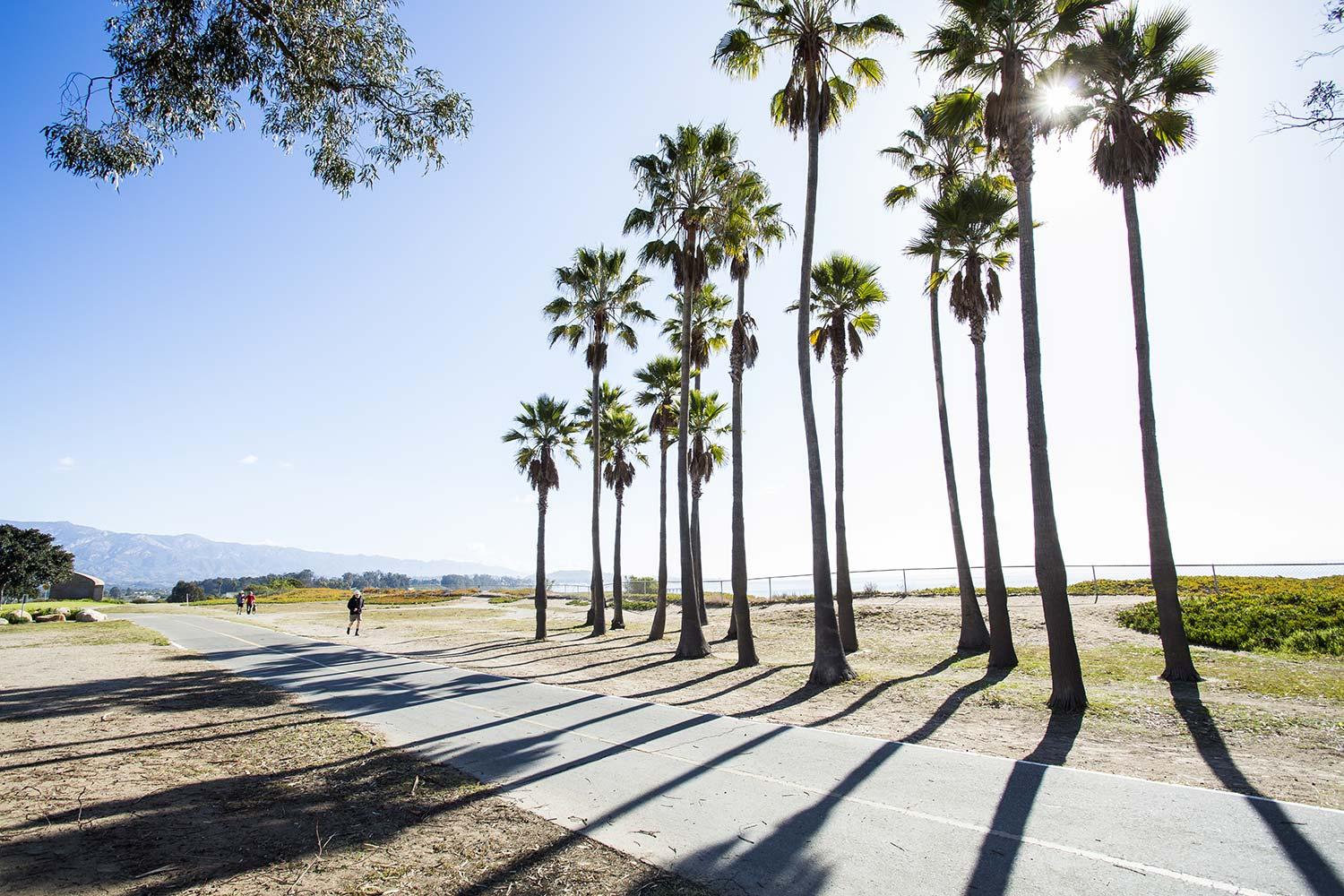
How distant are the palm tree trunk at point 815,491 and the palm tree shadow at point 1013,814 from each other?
5.18 metres

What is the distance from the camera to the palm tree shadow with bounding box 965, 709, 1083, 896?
476 cm

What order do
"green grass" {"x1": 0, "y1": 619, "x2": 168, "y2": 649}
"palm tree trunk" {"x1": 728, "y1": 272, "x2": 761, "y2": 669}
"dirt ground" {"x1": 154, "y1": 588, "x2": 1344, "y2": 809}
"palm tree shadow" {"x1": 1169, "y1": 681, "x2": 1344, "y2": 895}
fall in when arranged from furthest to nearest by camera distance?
"green grass" {"x1": 0, "y1": 619, "x2": 168, "y2": 649}, "palm tree trunk" {"x1": 728, "y1": 272, "x2": 761, "y2": 669}, "dirt ground" {"x1": 154, "y1": 588, "x2": 1344, "y2": 809}, "palm tree shadow" {"x1": 1169, "y1": 681, "x2": 1344, "y2": 895}

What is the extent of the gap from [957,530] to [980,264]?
24.4ft

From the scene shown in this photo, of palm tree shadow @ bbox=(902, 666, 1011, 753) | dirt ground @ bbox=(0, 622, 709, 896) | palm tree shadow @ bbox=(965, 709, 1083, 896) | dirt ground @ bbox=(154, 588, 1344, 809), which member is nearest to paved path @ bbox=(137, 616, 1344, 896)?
palm tree shadow @ bbox=(965, 709, 1083, 896)

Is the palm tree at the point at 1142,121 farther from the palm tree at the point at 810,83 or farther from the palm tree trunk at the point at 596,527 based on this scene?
the palm tree trunk at the point at 596,527

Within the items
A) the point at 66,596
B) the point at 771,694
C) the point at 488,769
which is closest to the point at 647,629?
the point at 771,694

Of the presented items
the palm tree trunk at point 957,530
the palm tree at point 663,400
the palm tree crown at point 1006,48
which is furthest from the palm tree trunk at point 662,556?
the palm tree crown at point 1006,48

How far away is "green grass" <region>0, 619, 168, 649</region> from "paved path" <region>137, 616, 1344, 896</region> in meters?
25.1

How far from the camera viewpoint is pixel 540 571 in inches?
1168

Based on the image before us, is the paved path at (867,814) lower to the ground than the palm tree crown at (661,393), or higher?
lower

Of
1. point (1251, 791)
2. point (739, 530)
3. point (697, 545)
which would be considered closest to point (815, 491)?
point (739, 530)

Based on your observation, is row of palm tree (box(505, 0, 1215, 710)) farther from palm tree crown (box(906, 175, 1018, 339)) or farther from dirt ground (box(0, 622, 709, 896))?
dirt ground (box(0, 622, 709, 896))

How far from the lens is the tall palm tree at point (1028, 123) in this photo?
37.2 feet

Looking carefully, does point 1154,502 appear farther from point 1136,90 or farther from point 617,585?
point 617,585
